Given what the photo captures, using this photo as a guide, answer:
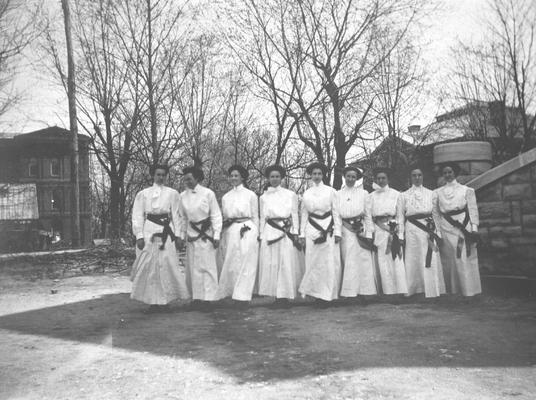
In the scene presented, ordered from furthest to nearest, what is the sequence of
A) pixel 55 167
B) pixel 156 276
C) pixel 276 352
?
1. pixel 55 167
2. pixel 156 276
3. pixel 276 352

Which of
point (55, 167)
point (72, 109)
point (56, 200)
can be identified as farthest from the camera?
point (55, 167)


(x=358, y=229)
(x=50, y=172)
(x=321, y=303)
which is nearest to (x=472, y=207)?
(x=358, y=229)

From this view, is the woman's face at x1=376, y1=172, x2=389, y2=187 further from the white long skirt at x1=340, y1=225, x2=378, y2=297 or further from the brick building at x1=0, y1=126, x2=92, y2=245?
the brick building at x1=0, y1=126, x2=92, y2=245

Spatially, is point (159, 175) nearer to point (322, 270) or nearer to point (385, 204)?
point (322, 270)

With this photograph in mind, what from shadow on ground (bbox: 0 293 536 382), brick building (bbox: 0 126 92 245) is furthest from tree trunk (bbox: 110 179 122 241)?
brick building (bbox: 0 126 92 245)

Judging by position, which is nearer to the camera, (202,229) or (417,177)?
(202,229)

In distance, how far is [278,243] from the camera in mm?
7117

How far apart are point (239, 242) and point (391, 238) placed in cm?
206

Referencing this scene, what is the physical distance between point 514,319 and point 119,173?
14609 millimetres

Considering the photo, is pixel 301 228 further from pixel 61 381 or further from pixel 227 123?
pixel 227 123

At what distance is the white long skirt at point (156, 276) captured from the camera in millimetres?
6730

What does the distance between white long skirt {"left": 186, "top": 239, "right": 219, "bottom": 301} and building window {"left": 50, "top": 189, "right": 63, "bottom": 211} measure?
145 ft

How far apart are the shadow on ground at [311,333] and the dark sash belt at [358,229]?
2.61 ft

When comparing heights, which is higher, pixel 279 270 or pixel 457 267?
pixel 279 270
